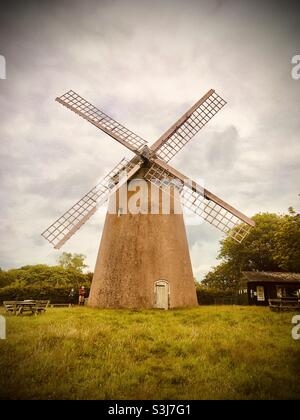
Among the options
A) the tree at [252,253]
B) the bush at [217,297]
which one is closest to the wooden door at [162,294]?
the bush at [217,297]

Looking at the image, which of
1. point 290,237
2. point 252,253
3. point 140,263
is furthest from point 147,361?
point 252,253

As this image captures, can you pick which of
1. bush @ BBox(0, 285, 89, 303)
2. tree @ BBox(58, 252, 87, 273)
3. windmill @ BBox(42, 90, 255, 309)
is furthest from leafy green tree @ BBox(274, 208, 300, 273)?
tree @ BBox(58, 252, 87, 273)

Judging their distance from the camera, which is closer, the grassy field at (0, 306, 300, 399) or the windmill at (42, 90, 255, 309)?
the grassy field at (0, 306, 300, 399)

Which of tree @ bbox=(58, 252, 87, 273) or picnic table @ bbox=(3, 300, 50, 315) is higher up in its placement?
tree @ bbox=(58, 252, 87, 273)

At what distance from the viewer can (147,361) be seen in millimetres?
6426

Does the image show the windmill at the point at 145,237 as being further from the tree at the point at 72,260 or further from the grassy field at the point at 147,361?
the tree at the point at 72,260

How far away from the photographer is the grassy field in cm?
493

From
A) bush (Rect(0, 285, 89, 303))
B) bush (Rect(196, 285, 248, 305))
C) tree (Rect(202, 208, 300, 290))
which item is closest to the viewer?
bush (Rect(0, 285, 89, 303))

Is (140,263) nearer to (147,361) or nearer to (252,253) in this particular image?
(147,361)

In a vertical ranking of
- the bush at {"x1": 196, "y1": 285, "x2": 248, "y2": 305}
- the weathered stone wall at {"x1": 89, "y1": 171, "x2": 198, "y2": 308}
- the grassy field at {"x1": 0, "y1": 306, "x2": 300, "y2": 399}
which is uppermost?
the weathered stone wall at {"x1": 89, "y1": 171, "x2": 198, "y2": 308}

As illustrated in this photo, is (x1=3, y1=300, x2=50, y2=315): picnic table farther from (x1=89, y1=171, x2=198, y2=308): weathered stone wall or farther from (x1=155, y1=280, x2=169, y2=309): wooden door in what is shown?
(x1=155, y1=280, x2=169, y2=309): wooden door

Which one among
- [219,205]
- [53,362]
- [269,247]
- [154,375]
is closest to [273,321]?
[219,205]

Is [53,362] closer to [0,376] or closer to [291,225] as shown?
[0,376]
